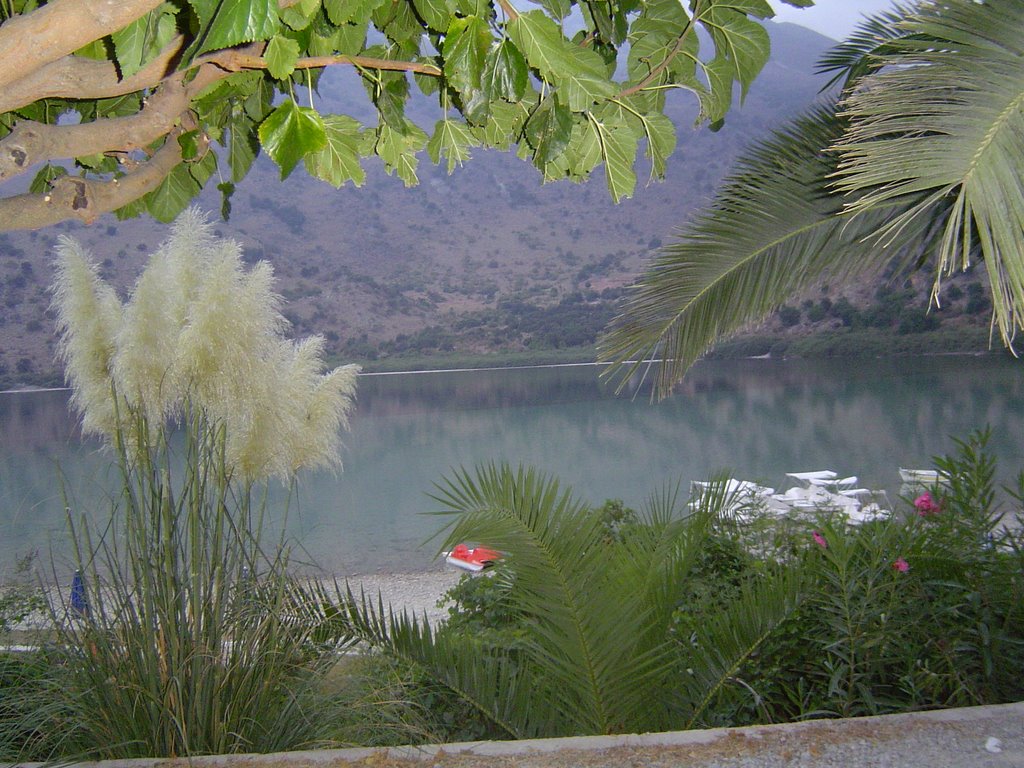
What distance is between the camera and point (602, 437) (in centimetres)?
1948

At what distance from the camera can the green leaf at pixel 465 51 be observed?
2.39 ft

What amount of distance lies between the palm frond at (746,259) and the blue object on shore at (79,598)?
1354mm

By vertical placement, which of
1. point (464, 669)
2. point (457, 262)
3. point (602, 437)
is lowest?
point (602, 437)

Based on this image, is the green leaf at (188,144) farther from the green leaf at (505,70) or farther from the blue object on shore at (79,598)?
the blue object on shore at (79,598)

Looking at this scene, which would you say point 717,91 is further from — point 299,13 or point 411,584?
point 411,584

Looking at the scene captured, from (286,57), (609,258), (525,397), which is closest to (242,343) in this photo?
(286,57)

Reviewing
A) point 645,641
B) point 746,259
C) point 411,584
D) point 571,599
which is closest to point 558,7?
point 746,259

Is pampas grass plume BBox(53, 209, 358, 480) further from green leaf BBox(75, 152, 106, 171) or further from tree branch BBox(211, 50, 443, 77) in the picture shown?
tree branch BBox(211, 50, 443, 77)

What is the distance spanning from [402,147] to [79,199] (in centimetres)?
51

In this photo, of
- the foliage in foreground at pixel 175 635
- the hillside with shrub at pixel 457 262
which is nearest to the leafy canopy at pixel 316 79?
the foliage in foreground at pixel 175 635

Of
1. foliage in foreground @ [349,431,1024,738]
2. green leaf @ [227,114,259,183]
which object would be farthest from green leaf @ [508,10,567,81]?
foliage in foreground @ [349,431,1024,738]

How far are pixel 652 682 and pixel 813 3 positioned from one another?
5.44ft

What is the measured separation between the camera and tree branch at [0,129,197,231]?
874mm

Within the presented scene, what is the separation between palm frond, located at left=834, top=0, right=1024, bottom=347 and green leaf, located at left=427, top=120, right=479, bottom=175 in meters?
0.56
